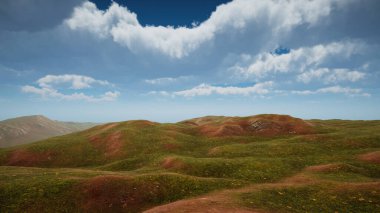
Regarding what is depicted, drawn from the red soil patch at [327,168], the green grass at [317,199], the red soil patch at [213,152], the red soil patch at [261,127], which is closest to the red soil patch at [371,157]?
the red soil patch at [327,168]

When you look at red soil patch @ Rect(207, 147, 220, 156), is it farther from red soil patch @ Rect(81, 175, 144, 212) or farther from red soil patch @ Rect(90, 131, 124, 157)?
red soil patch @ Rect(81, 175, 144, 212)

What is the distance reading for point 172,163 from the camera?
132ft

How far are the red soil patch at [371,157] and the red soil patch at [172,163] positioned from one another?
28.8 meters

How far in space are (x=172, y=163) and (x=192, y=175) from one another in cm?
583

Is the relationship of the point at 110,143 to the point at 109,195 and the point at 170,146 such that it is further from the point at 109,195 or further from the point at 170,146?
the point at 109,195

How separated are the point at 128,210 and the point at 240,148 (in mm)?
30789

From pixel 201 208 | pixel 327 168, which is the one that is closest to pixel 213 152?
pixel 327 168

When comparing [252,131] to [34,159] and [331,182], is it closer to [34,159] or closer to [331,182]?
[331,182]

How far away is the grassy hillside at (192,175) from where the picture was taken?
2339cm

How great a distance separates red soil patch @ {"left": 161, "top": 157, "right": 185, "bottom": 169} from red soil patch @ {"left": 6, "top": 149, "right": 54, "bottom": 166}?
1150 inches

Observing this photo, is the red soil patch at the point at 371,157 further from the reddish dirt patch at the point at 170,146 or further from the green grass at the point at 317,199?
the reddish dirt patch at the point at 170,146

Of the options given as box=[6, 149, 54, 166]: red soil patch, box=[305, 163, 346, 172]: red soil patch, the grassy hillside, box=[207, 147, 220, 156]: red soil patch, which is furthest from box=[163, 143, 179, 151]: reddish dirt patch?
box=[305, 163, 346, 172]: red soil patch

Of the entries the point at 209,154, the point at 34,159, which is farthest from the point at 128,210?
the point at 34,159

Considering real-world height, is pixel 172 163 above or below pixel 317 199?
above
